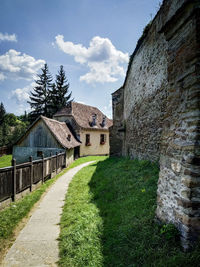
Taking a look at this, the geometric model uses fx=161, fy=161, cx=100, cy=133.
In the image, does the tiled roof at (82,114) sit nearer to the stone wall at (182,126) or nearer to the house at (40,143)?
the house at (40,143)

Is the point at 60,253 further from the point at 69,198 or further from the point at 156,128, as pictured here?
the point at 156,128

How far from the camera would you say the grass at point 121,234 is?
103 inches

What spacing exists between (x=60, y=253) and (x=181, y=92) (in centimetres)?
382

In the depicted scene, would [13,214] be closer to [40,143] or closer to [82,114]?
[40,143]

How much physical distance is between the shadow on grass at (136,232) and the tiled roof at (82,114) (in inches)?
667

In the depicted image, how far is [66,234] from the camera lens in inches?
143

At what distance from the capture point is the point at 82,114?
78.9 feet

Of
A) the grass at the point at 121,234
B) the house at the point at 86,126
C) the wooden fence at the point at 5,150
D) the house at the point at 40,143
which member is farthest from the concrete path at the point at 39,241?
the wooden fence at the point at 5,150

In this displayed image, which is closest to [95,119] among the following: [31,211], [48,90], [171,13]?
[48,90]

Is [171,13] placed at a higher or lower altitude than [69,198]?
higher

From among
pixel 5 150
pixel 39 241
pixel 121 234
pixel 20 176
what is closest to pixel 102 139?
pixel 5 150

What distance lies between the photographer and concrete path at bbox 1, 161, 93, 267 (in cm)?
295

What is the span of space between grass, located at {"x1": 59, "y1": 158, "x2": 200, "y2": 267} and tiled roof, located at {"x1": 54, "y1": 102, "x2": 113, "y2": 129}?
1703 centimetres

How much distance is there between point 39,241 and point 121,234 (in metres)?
1.80
